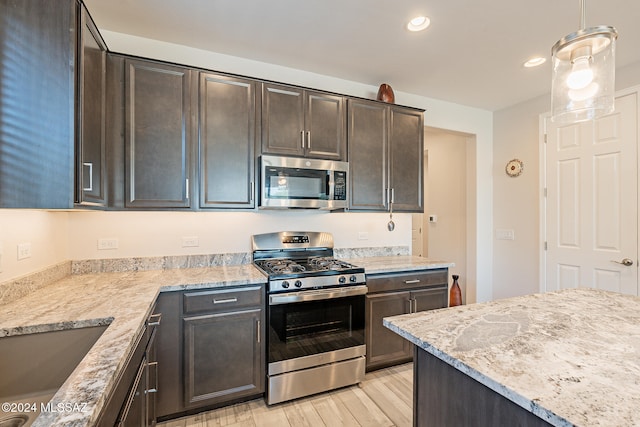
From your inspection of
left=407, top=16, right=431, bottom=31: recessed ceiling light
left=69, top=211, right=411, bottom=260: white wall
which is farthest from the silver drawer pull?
left=407, top=16, right=431, bottom=31: recessed ceiling light

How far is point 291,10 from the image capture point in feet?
6.41

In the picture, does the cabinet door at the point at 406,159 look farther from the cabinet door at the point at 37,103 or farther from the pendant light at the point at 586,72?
the cabinet door at the point at 37,103

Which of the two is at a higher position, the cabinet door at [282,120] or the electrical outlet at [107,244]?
the cabinet door at [282,120]

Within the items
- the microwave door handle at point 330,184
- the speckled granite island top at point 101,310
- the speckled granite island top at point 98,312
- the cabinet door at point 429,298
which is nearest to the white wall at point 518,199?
the cabinet door at point 429,298

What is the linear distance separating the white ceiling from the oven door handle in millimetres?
1938

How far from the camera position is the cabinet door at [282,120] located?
2326mm

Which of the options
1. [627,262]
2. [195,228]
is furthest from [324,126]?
[627,262]

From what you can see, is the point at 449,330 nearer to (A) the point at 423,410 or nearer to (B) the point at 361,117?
(A) the point at 423,410

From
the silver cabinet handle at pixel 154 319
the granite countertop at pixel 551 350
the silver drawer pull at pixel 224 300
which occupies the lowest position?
the silver cabinet handle at pixel 154 319

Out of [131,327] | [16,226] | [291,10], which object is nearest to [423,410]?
[131,327]

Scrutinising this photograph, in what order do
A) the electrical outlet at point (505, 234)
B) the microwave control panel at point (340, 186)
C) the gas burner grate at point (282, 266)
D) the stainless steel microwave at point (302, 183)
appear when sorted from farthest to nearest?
the electrical outlet at point (505, 234)
the microwave control panel at point (340, 186)
the stainless steel microwave at point (302, 183)
the gas burner grate at point (282, 266)

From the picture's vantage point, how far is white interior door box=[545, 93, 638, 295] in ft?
8.66

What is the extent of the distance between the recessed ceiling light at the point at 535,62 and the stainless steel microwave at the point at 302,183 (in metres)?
1.90

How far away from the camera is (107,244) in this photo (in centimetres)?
220
